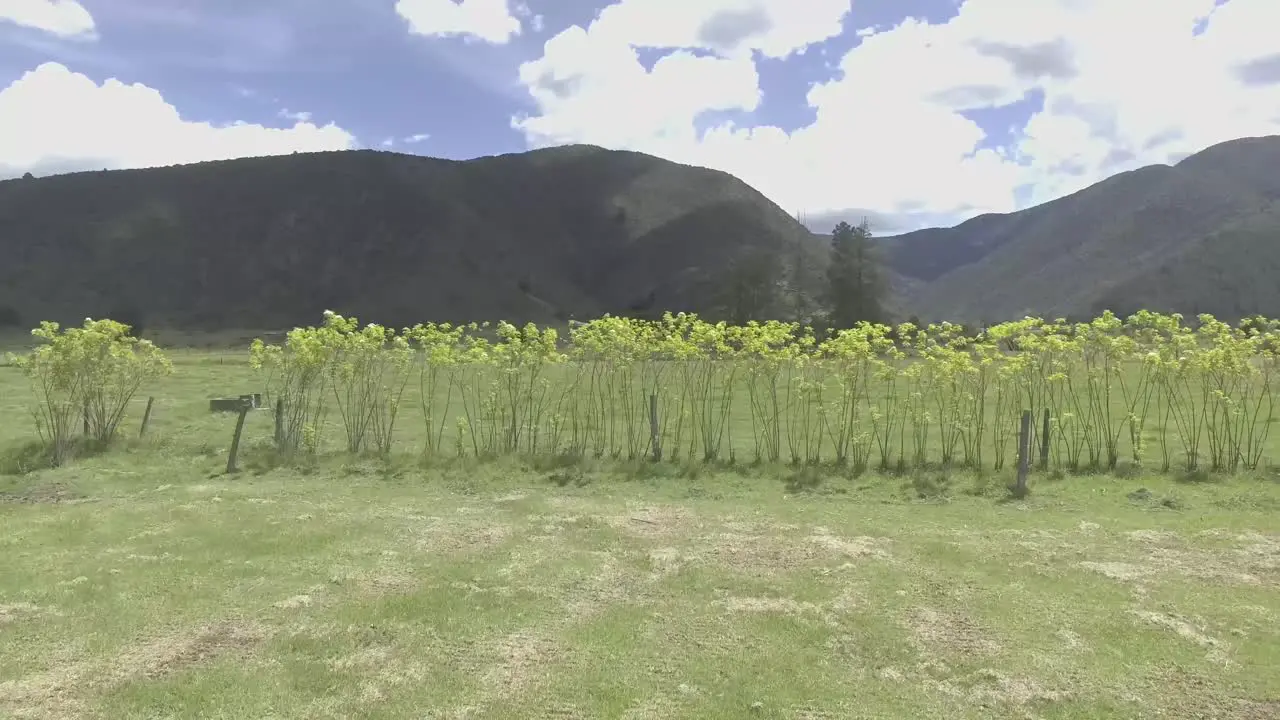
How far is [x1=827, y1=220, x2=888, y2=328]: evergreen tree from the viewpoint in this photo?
192 ft

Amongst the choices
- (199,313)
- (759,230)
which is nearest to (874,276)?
(759,230)

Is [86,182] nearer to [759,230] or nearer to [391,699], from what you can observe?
[759,230]

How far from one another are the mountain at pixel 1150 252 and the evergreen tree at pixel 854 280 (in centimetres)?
2020

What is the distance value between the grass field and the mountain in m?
75.2

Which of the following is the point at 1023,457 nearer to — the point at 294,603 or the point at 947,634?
the point at 947,634

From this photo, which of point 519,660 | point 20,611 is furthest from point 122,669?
point 519,660

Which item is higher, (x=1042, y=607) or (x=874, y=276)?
(x=874, y=276)

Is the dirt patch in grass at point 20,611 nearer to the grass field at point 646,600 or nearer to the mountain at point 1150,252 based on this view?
the grass field at point 646,600

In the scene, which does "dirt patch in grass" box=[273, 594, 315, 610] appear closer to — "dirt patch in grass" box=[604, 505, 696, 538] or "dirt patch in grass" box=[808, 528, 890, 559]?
"dirt patch in grass" box=[604, 505, 696, 538]

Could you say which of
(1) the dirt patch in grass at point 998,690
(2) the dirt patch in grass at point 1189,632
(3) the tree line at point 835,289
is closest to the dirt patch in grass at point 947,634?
(1) the dirt patch in grass at point 998,690

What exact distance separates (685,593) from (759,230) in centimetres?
9294

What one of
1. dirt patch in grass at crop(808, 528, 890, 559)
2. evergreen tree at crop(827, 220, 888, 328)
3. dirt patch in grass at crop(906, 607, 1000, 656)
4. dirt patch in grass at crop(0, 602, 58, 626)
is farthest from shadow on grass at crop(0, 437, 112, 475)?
evergreen tree at crop(827, 220, 888, 328)

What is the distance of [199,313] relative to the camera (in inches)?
3403

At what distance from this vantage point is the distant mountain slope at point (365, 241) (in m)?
87.5
